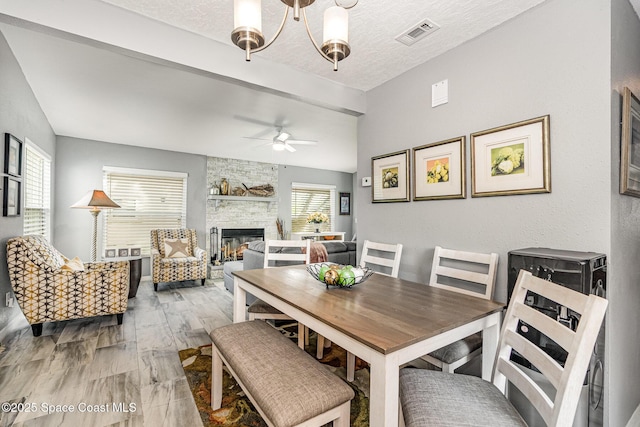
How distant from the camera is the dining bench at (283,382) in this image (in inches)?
41.7

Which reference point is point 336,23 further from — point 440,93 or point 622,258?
point 622,258

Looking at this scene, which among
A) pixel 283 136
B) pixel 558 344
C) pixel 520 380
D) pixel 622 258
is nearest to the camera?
pixel 558 344

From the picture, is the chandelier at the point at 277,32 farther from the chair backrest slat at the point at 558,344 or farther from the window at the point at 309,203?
the window at the point at 309,203

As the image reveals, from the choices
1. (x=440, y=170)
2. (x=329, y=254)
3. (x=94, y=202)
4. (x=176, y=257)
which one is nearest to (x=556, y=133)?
(x=440, y=170)

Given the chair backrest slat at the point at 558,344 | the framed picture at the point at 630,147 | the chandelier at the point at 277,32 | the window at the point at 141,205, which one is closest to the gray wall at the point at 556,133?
the framed picture at the point at 630,147

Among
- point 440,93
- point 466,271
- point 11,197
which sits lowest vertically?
point 466,271

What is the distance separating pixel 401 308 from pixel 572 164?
4.18 ft

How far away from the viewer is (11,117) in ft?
9.21

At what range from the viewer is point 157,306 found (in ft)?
12.5

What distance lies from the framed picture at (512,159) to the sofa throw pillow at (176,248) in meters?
4.76

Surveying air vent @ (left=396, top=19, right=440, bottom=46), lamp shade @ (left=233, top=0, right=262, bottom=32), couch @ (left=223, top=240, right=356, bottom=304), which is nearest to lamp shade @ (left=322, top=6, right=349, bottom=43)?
lamp shade @ (left=233, top=0, right=262, bottom=32)

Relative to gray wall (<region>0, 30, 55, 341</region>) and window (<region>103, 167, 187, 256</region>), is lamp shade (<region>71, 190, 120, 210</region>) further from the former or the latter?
window (<region>103, 167, 187, 256</region>)

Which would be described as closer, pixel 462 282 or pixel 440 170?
pixel 462 282

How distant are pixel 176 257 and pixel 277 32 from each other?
15.5 ft
